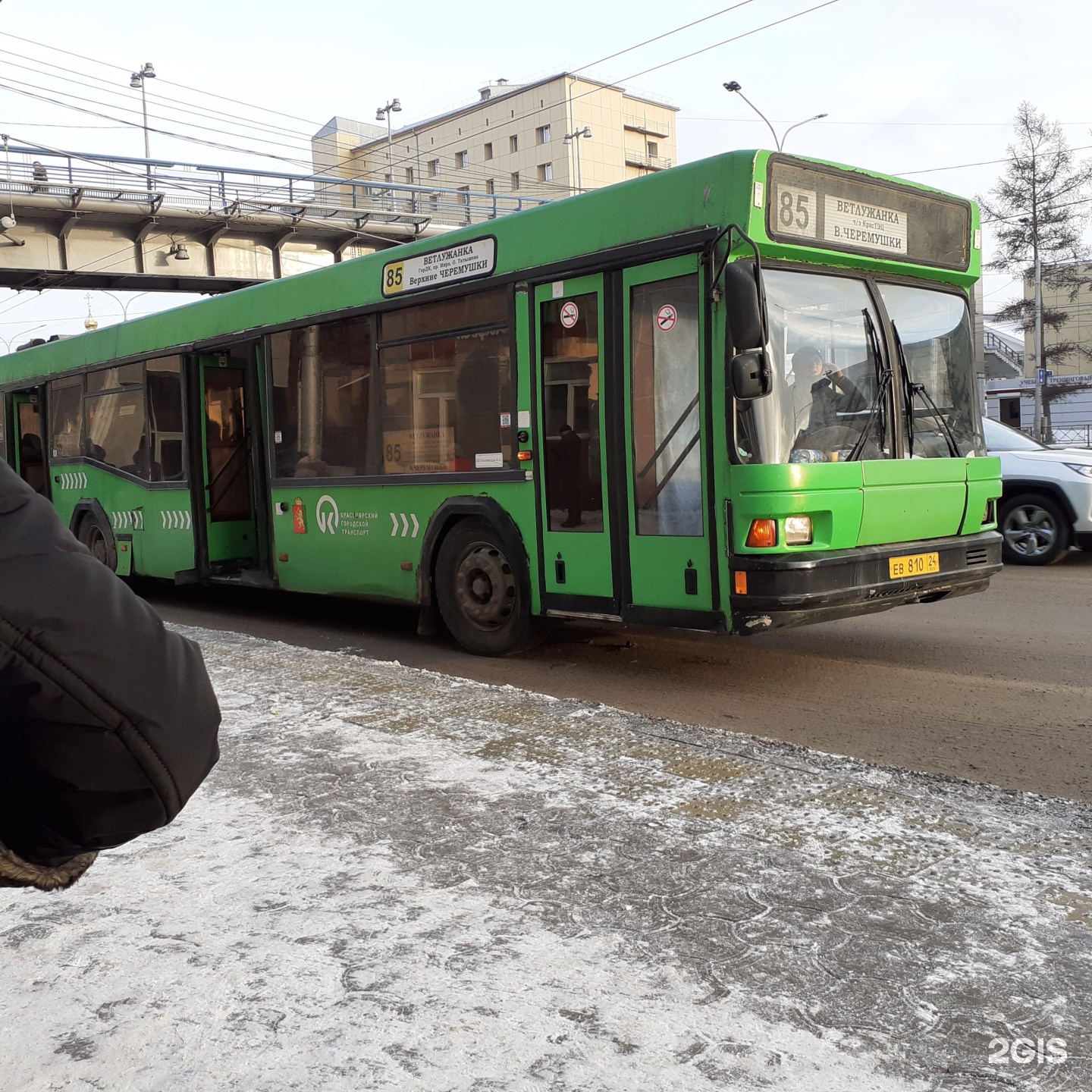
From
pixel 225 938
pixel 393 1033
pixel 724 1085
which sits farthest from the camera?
pixel 225 938

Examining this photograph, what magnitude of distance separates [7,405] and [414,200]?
30.6 metres

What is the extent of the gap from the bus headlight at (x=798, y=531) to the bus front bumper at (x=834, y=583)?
78 mm

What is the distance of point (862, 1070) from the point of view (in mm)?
2393

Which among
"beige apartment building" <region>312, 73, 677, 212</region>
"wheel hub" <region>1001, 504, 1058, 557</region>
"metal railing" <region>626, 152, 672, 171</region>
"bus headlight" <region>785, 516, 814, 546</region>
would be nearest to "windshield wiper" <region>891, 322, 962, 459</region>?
"bus headlight" <region>785, 516, 814, 546</region>

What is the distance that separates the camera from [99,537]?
13.5 m

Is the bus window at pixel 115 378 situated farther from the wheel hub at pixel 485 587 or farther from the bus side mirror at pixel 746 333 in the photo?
the bus side mirror at pixel 746 333

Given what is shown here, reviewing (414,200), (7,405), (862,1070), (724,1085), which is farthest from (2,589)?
(414,200)

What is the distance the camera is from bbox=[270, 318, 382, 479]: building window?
9.30 meters

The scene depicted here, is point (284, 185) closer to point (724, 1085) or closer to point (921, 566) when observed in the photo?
point (921, 566)

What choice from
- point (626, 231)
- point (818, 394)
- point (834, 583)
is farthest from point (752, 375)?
point (626, 231)

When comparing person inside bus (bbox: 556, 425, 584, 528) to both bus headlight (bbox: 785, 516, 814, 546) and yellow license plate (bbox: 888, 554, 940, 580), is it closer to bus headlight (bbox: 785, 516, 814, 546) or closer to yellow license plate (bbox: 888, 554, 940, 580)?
bus headlight (bbox: 785, 516, 814, 546)

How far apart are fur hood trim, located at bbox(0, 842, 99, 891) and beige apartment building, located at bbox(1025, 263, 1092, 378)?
5435 cm

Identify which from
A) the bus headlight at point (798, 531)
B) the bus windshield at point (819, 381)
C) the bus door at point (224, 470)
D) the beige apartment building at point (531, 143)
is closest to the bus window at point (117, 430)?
the bus door at point (224, 470)

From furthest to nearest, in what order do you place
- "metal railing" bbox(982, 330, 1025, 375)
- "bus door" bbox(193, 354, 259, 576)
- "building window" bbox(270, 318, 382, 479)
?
"metal railing" bbox(982, 330, 1025, 375), "bus door" bbox(193, 354, 259, 576), "building window" bbox(270, 318, 382, 479)
